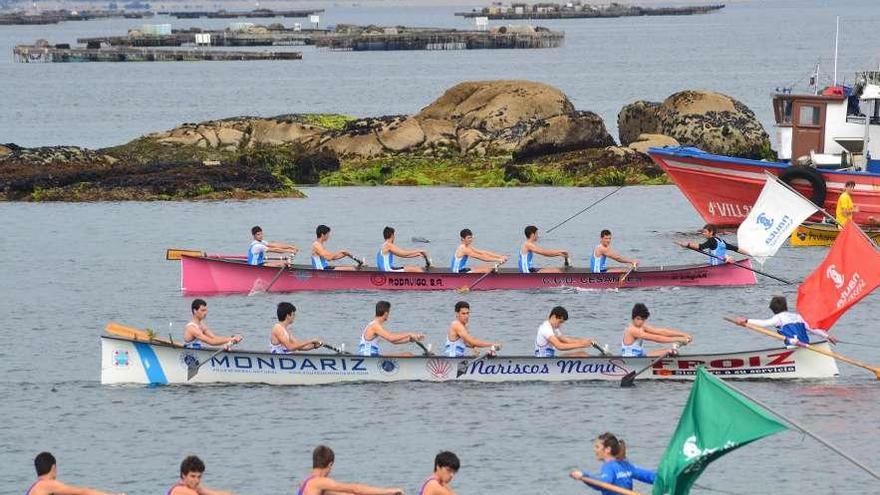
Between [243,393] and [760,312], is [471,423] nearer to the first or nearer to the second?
[243,393]

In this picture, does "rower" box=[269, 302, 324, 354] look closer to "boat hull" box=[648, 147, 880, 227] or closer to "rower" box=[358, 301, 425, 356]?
"rower" box=[358, 301, 425, 356]

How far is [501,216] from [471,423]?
2955 centimetres

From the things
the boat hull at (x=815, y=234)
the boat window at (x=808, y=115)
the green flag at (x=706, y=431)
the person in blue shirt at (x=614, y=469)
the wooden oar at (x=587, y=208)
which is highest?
the boat window at (x=808, y=115)

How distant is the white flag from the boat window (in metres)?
14.7

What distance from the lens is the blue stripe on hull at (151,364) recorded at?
33.6 m

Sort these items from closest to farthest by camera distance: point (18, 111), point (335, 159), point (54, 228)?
point (54, 228) < point (335, 159) < point (18, 111)

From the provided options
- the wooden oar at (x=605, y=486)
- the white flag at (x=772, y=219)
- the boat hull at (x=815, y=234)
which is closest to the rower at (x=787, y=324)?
the white flag at (x=772, y=219)

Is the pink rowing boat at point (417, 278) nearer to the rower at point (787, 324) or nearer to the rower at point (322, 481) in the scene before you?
the rower at point (787, 324)

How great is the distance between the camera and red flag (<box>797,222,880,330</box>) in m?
34.8

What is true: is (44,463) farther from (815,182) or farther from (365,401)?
(815,182)

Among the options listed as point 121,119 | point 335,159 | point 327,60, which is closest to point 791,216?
point 335,159

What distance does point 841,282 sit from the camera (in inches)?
1377

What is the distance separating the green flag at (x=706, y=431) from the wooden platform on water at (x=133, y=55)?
155m

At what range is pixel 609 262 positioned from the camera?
53.8 meters
